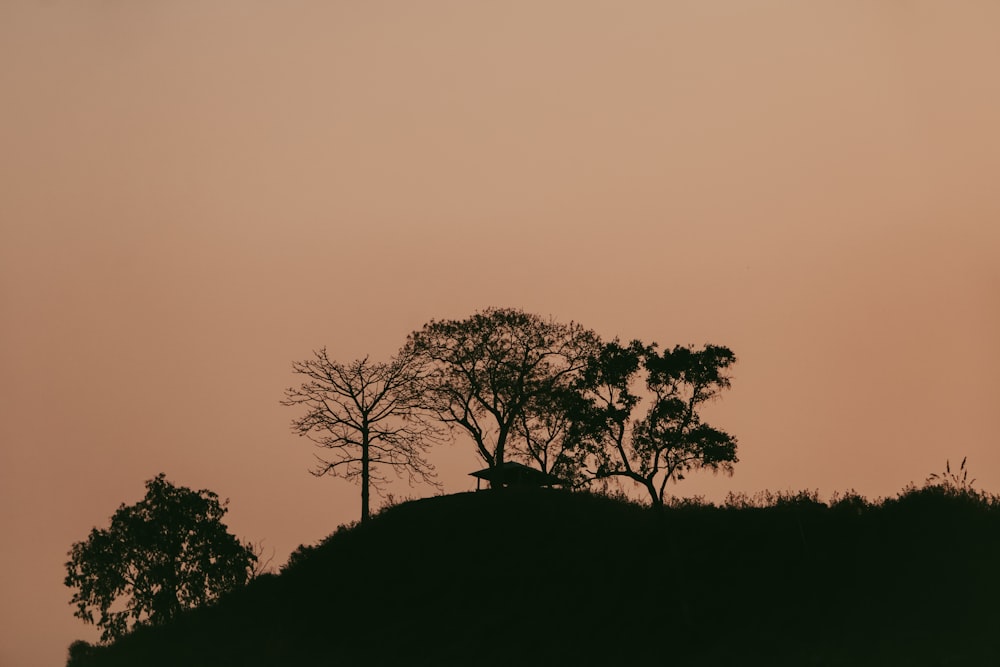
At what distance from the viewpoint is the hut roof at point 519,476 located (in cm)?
6612

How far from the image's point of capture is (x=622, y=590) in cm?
4378

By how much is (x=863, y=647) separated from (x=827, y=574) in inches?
260

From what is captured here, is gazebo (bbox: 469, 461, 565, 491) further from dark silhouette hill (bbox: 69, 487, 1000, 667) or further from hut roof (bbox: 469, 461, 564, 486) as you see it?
dark silhouette hill (bbox: 69, 487, 1000, 667)

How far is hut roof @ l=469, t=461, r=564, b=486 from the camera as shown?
66.1 metres

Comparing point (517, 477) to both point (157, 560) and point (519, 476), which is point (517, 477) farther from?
point (157, 560)

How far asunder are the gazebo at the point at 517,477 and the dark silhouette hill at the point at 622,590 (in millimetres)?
6981

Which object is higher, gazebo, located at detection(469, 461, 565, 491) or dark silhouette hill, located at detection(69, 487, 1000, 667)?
gazebo, located at detection(469, 461, 565, 491)

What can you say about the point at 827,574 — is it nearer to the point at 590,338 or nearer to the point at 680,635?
the point at 680,635

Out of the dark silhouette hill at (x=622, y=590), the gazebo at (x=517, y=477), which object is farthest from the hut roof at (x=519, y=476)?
the dark silhouette hill at (x=622, y=590)

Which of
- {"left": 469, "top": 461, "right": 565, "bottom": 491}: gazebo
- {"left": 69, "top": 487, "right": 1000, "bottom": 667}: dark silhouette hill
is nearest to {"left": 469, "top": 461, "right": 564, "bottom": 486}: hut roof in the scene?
{"left": 469, "top": 461, "right": 565, "bottom": 491}: gazebo

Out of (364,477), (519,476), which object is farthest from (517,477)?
(364,477)

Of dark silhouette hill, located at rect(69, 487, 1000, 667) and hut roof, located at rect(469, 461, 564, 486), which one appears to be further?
hut roof, located at rect(469, 461, 564, 486)

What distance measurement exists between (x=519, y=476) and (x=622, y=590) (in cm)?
2279

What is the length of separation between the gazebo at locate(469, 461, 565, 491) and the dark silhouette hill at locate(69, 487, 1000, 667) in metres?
6.98
